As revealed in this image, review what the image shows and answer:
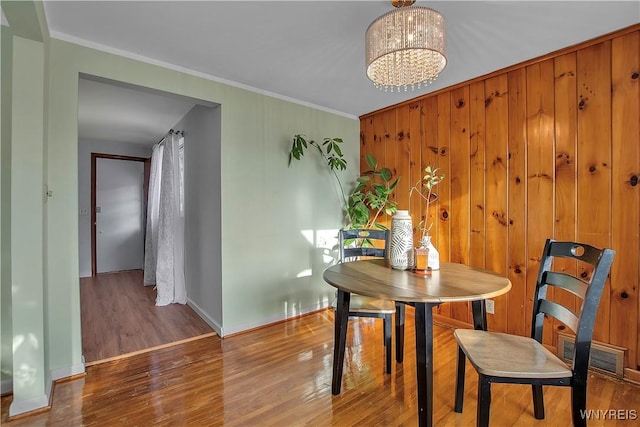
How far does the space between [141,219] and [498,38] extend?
5679 mm

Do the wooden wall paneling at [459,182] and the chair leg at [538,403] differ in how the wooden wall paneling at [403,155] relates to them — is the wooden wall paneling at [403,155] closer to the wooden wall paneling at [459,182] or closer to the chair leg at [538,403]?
the wooden wall paneling at [459,182]

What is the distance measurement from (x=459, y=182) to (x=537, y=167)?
0.60 metres

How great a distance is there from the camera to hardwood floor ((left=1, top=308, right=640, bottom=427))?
1602 mm

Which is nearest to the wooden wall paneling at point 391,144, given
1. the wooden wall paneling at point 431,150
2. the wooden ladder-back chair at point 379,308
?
the wooden wall paneling at point 431,150

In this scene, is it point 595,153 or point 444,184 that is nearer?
point 595,153

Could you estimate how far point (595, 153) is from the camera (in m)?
2.03

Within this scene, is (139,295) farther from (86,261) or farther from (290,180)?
(290,180)

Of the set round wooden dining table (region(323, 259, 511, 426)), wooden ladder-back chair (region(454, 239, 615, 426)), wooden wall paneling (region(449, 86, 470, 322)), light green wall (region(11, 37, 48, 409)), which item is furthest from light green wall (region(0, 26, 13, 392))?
wooden wall paneling (region(449, 86, 470, 322))

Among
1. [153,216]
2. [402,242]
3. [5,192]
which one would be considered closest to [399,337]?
[402,242]

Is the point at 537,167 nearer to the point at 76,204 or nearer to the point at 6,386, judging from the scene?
the point at 76,204

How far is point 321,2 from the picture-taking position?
1628 mm

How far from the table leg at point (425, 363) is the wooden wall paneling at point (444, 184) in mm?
1584

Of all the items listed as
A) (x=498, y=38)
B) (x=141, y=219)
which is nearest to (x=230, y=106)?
(x=498, y=38)

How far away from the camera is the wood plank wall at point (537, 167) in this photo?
1.93 m
